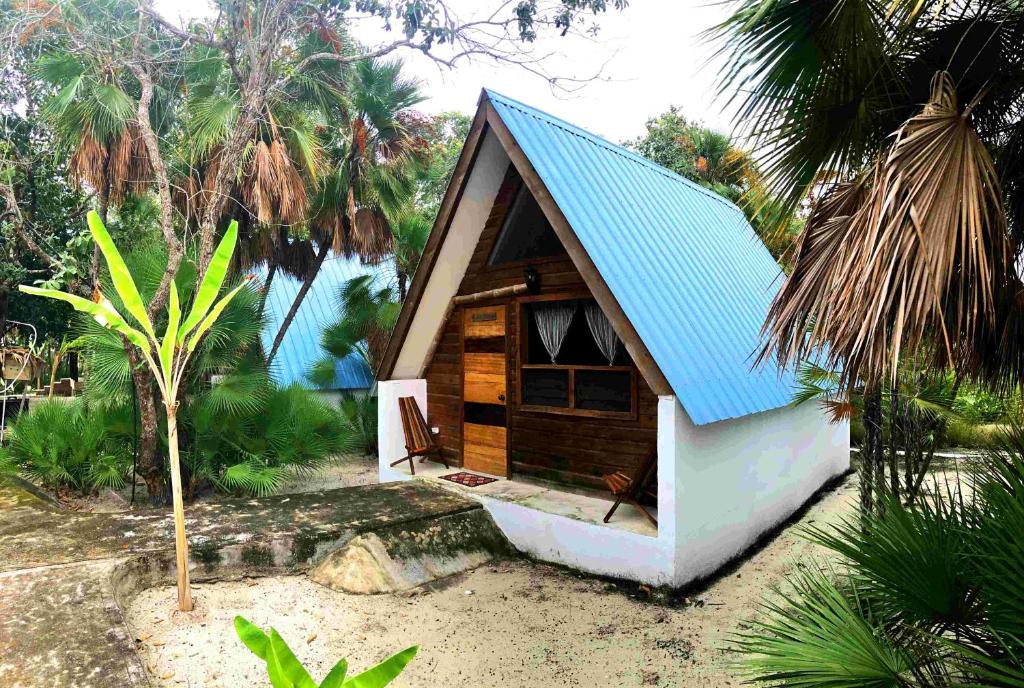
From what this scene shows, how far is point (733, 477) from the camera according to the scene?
6793mm

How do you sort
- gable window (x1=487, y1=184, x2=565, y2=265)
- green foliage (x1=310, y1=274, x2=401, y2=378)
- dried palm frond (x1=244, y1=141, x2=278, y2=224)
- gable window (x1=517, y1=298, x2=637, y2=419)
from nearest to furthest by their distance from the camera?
gable window (x1=517, y1=298, x2=637, y2=419) < gable window (x1=487, y1=184, x2=565, y2=265) < dried palm frond (x1=244, y1=141, x2=278, y2=224) < green foliage (x1=310, y1=274, x2=401, y2=378)

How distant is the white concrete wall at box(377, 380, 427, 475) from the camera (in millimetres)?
9430

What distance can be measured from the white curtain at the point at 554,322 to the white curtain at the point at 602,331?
12.5 inches

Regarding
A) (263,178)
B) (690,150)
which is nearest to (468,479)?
(263,178)

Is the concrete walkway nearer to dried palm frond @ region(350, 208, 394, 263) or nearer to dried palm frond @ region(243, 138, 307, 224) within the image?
dried palm frond @ region(243, 138, 307, 224)

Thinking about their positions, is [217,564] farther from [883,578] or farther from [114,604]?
[883,578]

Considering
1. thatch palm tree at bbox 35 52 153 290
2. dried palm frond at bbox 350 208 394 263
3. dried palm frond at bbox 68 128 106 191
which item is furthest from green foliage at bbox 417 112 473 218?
dried palm frond at bbox 68 128 106 191

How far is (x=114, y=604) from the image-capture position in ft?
13.9

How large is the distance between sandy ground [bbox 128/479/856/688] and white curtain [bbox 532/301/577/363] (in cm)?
280

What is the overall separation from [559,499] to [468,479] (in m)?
1.57

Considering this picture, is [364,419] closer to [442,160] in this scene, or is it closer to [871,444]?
[871,444]

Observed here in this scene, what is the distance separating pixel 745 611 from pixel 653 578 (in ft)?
2.70

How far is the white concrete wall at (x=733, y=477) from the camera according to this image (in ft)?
19.3

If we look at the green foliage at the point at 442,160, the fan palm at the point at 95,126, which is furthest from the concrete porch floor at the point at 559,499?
the green foliage at the point at 442,160
